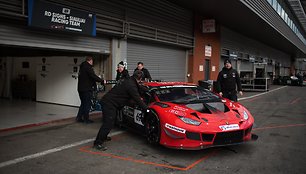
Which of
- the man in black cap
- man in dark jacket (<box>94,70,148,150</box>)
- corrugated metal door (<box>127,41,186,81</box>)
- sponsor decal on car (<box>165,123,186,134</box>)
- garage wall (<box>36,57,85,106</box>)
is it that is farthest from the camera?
corrugated metal door (<box>127,41,186,81</box>)

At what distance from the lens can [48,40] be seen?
27.1 ft

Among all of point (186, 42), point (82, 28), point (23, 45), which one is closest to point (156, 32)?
point (186, 42)

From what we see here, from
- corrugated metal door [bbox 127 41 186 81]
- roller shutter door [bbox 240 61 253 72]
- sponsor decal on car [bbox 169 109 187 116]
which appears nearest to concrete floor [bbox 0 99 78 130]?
corrugated metal door [bbox 127 41 186 81]

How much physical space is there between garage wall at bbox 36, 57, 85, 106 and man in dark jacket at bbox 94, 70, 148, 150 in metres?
4.89

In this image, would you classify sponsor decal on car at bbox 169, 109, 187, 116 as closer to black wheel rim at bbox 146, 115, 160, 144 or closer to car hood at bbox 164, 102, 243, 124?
car hood at bbox 164, 102, 243, 124

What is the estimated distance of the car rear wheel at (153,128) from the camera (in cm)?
505

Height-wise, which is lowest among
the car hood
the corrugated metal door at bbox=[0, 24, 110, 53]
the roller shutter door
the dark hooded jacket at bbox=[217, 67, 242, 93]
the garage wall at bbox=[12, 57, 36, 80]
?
the car hood

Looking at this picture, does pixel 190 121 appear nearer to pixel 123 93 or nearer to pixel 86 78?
pixel 123 93

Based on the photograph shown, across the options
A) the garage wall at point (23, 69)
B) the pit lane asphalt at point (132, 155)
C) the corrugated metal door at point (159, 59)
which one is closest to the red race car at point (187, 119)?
the pit lane asphalt at point (132, 155)

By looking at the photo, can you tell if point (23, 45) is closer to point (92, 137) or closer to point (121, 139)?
point (92, 137)

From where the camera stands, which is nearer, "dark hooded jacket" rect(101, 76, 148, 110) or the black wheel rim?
the black wheel rim

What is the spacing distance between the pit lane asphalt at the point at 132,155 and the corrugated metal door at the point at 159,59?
5668 mm

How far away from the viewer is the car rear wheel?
16.6 feet

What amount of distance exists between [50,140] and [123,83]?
2.01 meters
